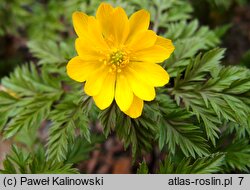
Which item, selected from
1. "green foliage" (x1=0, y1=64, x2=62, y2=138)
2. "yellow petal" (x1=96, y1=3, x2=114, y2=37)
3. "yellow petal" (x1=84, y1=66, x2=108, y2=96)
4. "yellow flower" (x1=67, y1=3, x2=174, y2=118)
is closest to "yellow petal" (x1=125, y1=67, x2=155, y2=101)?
"yellow flower" (x1=67, y1=3, x2=174, y2=118)

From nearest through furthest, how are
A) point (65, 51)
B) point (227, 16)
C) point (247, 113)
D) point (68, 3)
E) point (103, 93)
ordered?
point (103, 93) < point (247, 113) < point (65, 51) < point (68, 3) < point (227, 16)

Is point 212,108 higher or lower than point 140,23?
lower

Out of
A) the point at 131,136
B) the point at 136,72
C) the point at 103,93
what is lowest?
the point at 131,136

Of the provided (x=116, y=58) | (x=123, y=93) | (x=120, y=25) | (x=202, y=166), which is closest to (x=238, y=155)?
(x=202, y=166)

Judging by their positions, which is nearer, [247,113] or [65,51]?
[247,113]

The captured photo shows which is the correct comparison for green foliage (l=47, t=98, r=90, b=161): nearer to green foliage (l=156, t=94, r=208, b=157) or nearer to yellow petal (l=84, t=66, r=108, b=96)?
yellow petal (l=84, t=66, r=108, b=96)

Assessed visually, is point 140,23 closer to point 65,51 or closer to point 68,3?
point 65,51

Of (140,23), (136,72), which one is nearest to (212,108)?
(136,72)

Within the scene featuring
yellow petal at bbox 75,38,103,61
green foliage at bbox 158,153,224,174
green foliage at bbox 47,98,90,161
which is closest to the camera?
yellow petal at bbox 75,38,103,61
